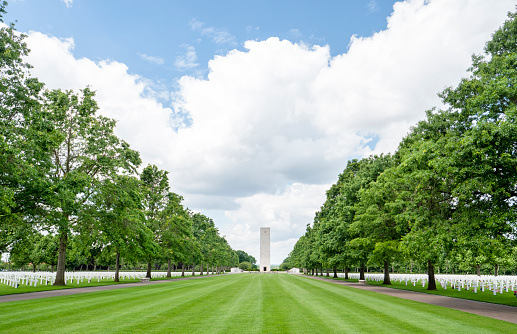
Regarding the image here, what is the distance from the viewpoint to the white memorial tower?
14200 centimetres

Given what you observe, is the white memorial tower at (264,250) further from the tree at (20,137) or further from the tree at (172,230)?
the tree at (20,137)

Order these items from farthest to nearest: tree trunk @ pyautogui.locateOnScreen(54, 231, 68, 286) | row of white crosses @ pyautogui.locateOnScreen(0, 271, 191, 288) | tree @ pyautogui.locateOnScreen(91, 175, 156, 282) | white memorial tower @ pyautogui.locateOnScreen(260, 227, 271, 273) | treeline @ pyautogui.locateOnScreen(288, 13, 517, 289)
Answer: white memorial tower @ pyautogui.locateOnScreen(260, 227, 271, 273) → row of white crosses @ pyautogui.locateOnScreen(0, 271, 191, 288) → tree trunk @ pyautogui.locateOnScreen(54, 231, 68, 286) → tree @ pyautogui.locateOnScreen(91, 175, 156, 282) → treeline @ pyautogui.locateOnScreen(288, 13, 517, 289)

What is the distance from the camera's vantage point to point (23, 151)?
20.8 m

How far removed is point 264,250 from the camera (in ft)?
470

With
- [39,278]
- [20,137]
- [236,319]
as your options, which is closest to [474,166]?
[236,319]

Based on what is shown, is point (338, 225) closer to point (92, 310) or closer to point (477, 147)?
point (477, 147)

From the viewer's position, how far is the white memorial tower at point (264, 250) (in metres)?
142

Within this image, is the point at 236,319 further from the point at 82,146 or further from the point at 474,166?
the point at 82,146

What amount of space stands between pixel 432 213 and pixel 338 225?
2481cm

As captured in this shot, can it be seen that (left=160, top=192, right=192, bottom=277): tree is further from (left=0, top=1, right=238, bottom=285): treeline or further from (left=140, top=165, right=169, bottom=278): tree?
(left=0, top=1, right=238, bottom=285): treeline

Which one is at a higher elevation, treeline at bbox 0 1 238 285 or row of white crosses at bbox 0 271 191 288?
treeline at bbox 0 1 238 285

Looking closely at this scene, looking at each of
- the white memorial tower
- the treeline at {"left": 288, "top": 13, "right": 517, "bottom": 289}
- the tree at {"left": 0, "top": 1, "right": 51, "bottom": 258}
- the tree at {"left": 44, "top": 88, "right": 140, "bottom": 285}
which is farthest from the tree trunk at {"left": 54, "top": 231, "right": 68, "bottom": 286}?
the white memorial tower

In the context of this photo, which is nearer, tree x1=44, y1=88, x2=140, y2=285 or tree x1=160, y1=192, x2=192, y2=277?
tree x1=44, y1=88, x2=140, y2=285

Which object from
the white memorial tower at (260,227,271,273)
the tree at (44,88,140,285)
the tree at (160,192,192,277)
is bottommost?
the white memorial tower at (260,227,271,273)
